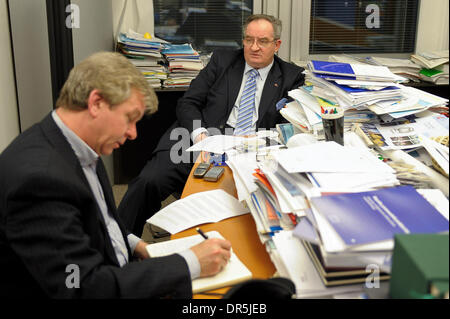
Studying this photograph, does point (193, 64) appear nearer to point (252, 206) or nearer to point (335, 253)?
point (252, 206)

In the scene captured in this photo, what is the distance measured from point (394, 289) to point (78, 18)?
2.13m

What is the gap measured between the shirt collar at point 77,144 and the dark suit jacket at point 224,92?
151 cm

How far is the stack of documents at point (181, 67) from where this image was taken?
11.2 feet

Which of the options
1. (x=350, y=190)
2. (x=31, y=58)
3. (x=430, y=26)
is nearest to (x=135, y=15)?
(x=31, y=58)

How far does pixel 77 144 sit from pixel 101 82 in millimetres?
173

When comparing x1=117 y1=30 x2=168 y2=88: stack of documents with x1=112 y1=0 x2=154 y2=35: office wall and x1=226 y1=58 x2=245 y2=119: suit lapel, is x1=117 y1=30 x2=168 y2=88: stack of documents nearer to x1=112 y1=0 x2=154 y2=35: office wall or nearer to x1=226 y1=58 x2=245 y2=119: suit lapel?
x1=112 y1=0 x2=154 y2=35: office wall

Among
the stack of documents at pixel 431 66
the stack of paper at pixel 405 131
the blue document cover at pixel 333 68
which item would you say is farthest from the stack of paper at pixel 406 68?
the stack of paper at pixel 405 131

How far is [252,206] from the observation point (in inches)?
57.3

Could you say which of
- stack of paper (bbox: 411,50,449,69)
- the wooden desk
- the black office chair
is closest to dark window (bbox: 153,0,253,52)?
stack of paper (bbox: 411,50,449,69)

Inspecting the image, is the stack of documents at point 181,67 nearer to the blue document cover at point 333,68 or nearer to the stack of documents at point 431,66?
the blue document cover at point 333,68

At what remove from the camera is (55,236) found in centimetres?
104

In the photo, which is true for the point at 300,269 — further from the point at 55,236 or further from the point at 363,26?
the point at 363,26

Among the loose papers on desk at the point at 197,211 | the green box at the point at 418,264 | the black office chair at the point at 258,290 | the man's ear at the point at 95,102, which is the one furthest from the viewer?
the loose papers on desk at the point at 197,211
